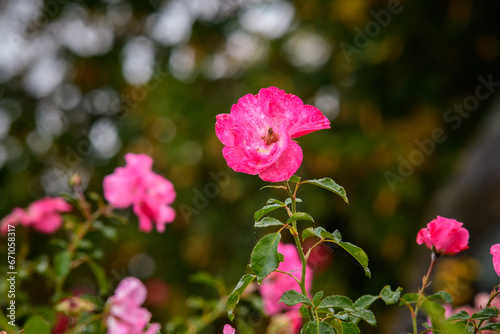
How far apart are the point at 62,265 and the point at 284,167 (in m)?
0.56

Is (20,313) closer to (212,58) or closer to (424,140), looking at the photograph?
(424,140)

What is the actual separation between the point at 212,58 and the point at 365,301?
9.69 ft

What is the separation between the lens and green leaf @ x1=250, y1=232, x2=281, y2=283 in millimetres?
590

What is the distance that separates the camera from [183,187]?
3.10 m

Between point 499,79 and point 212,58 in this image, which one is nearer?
point 499,79

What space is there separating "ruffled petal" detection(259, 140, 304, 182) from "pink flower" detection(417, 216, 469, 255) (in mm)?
217

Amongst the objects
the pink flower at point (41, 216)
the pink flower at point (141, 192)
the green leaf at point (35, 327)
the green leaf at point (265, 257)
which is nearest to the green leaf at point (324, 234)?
the green leaf at point (265, 257)

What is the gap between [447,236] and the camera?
70 centimetres

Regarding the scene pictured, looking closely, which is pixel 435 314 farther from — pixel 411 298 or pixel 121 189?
pixel 121 189

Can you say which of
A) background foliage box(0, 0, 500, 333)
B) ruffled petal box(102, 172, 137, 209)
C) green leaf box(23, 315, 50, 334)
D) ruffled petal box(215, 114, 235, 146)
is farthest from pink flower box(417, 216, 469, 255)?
background foliage box(0, 0, 500, 333)

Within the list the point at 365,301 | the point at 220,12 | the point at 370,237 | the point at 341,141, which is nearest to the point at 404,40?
the point at 341,141

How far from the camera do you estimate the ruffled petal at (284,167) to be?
624mm

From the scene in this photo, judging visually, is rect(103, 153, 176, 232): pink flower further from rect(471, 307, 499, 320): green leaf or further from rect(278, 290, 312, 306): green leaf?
rect(471, 307, 499, 320): green leaf

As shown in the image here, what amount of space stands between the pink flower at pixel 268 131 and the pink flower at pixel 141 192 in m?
0.42
